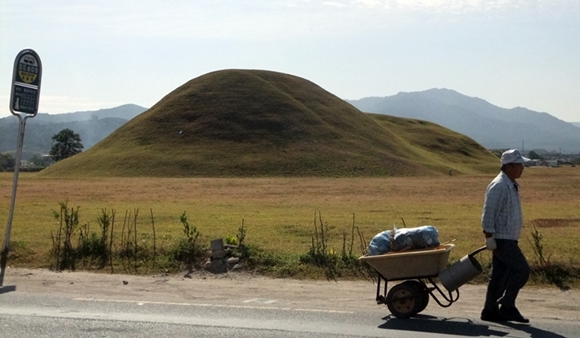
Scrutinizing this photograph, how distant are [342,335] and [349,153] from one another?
333 feet

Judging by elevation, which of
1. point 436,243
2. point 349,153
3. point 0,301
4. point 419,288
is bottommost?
point 0,301

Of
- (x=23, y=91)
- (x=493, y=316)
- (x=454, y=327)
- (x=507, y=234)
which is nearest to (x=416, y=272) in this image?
(x=454, y=327)

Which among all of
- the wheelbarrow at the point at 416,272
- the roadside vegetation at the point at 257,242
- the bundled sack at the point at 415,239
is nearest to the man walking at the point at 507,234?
the wheelbarrow at the point at 416,272

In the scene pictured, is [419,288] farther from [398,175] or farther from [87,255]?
[398,175]

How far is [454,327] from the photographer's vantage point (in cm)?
860

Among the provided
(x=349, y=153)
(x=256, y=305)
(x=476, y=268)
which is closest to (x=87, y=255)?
(x=256, y=305)

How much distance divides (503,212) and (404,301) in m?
1.76

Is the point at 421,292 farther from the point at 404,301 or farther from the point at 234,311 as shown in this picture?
the point at 234,311

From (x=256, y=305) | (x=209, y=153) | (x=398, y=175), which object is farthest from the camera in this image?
(x=209, y=153)

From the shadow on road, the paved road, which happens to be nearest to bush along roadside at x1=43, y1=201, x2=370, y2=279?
the paved road

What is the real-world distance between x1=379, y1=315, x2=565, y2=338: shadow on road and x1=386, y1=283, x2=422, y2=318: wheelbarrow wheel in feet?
0.32

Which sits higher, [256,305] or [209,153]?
[209,153]

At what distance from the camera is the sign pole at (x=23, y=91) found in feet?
50.3

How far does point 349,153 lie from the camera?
109 metres
